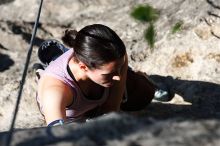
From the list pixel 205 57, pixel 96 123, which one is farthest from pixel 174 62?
pixel 96 123

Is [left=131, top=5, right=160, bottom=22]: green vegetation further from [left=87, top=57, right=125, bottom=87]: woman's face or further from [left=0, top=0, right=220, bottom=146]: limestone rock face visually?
[left=87, top=57, right=125, bottom=87]: woman's face

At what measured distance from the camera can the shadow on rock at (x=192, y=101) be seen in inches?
157

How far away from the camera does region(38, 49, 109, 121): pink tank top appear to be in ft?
10.3

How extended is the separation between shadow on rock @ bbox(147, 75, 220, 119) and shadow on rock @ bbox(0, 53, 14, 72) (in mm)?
1544

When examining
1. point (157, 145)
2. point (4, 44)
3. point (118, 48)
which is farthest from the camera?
point (4, 44)

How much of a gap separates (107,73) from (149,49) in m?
1.65

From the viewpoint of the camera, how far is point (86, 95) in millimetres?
3316

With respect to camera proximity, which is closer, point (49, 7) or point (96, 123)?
point (96, 123)

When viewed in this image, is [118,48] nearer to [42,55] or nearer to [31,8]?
[42,55]

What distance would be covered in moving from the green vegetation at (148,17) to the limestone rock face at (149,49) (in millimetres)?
45

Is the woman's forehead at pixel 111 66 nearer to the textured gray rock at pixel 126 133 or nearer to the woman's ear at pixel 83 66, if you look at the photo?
the woman's ear at pixel 83 66

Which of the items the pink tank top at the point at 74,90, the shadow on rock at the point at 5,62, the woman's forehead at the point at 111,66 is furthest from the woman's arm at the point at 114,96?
the shadow on rock at the point at 5,62

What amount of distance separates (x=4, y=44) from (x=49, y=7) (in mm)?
649

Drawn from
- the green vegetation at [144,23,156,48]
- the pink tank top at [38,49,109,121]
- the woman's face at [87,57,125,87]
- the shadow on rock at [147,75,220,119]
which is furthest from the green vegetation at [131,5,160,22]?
the woman's face at [87,57,125,87]
